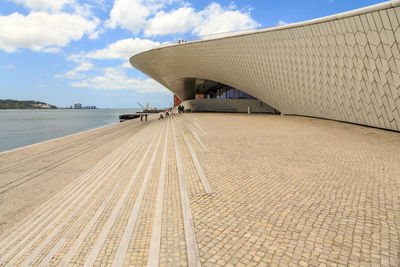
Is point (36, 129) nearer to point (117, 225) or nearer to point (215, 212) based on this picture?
point (117, 225)

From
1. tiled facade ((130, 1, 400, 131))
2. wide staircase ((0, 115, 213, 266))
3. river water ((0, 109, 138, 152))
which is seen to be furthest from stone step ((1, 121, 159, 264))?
river water ((0, 109, 138, 152))

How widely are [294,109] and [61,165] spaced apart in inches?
746

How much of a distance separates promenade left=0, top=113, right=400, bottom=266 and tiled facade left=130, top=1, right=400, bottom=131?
212 inches

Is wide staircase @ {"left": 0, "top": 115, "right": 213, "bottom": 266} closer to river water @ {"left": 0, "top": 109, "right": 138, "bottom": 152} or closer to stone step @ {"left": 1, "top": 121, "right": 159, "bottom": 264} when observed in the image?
stone step @ {"left": 1, "top": 121, "right": 159, "bottom": 264}

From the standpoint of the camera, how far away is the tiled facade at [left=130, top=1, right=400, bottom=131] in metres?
9.94

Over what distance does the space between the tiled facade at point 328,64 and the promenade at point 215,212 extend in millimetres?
5384

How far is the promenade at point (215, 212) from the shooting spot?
2.71 m

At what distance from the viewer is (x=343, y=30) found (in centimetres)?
1137

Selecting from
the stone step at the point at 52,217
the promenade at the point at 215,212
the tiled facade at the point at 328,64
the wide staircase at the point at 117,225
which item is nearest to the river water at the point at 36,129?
the stone step at the point at 52,217

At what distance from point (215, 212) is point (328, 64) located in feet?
46.0

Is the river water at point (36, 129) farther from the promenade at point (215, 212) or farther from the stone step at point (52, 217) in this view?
the promenade at point (215, 212)

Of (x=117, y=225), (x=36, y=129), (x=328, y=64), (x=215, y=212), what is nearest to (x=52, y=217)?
(x=117, y=225)

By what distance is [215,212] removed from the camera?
360 cm

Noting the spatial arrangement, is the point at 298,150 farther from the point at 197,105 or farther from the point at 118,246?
the point at 197,105
